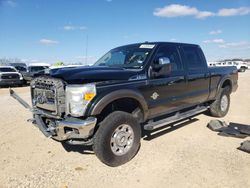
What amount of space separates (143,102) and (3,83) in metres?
17.1

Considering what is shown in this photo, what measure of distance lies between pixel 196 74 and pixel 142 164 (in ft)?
9.17

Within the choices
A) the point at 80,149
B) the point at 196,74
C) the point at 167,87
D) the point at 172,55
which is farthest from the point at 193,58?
the point at 80,149

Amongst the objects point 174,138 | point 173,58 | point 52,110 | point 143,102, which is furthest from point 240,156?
point 52,110

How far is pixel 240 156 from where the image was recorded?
4.02 m

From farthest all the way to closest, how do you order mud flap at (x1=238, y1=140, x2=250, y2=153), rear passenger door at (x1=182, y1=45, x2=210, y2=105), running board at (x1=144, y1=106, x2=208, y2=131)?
rear passenger door at (x1=182, y1=45, x2=210, y2=105) → running board at (x1=144, y1=106, x2=208, y2=131) → mud flap at (x1=238, y1=140, x2=250, y2=153)

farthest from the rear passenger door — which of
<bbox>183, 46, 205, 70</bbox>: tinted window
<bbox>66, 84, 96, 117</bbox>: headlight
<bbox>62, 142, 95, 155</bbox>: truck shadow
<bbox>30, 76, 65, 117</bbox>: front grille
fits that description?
<bbox>30, 76, 65, 117</bbox>: front grille

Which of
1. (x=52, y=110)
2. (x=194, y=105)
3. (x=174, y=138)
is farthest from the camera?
(x=194, y=105)

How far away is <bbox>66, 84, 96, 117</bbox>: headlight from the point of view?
11.2 ft

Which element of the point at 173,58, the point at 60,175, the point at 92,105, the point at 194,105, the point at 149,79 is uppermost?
the point at 173,58

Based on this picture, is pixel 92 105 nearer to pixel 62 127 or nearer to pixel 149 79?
pixel 62 127

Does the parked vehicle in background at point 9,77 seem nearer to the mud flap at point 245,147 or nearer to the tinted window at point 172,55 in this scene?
the tinted window at point 172,55

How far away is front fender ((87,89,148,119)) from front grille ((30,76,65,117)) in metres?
0.50

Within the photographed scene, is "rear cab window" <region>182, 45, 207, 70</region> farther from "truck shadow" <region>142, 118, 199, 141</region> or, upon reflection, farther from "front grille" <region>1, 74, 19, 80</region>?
"front grille" <region>1, 74, 19, 80</region>

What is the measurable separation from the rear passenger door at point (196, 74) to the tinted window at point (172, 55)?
0.27 meters
